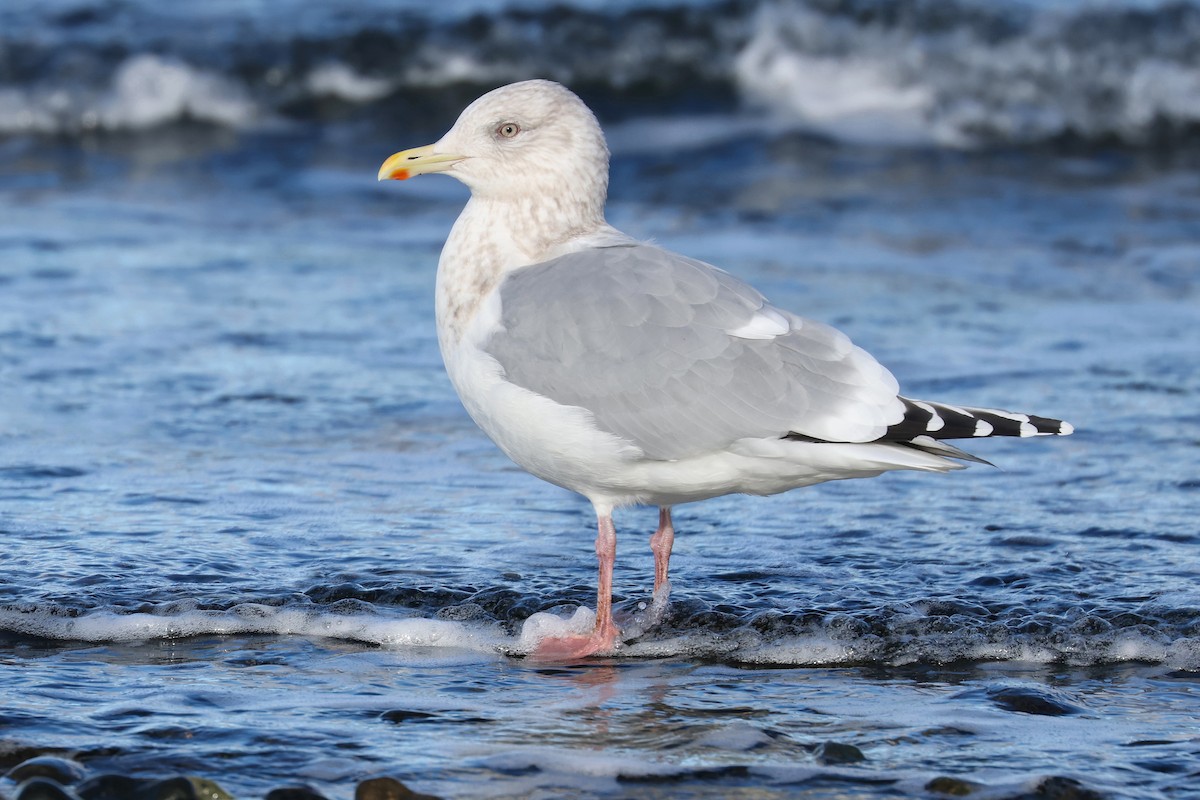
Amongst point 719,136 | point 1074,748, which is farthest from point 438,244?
point 1074,748

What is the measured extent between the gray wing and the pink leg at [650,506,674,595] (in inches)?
20.8

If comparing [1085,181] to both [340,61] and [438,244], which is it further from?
[340,61]

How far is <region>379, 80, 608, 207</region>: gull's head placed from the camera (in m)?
5.10

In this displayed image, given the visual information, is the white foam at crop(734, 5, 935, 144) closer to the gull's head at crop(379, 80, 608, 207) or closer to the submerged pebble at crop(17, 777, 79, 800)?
the gull's head at crop(379, 80, 608, 207)

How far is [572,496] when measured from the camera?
6.21 meters

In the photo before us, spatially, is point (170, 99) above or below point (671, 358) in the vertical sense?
above

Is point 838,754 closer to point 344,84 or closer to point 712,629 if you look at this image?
point 712,629

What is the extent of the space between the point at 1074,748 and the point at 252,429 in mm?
3849

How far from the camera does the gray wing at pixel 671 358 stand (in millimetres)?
4543

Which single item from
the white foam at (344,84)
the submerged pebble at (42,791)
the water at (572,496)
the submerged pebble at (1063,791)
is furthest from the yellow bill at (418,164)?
the white foam at (344,84)

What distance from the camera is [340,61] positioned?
14.6 meters

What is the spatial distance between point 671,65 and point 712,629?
10455 millimetres

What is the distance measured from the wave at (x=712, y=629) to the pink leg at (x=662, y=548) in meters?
0.09

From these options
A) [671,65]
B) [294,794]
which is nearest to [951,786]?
[294,794]
